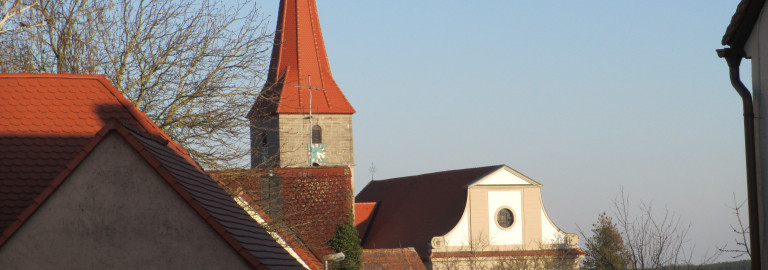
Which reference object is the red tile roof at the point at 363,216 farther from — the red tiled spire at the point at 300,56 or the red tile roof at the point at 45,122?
the red tile roof at the point at 45,122

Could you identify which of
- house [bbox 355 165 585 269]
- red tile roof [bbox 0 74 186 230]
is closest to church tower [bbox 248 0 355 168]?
house [bbox 355 165 585 269]

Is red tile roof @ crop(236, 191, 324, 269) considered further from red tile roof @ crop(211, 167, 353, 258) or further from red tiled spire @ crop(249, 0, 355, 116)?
Answer: red tiled spire @ crop(249, 0, 355, 116)

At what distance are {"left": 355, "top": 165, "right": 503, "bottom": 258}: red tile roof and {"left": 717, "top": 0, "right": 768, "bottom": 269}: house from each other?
141 feet

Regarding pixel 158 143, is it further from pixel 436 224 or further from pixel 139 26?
pixel 436 224

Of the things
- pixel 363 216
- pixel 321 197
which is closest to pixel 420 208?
pixel 363 216

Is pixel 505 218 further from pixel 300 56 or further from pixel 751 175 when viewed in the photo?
pixel 751 175

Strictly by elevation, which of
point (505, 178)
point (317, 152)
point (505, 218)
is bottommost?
point (505, 218)

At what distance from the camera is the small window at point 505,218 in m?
54.0

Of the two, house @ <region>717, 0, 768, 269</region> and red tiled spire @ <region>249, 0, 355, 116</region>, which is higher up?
red tiled spire @ <region>249, 0, 355, 116</region>

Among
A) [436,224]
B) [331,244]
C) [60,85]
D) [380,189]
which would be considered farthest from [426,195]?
[60,85]

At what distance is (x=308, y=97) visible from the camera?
53.9m

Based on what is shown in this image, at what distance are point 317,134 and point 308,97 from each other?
6.87 feet

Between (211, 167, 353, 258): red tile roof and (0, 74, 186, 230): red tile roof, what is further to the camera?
(211, 167, 353, 258): red tile roof

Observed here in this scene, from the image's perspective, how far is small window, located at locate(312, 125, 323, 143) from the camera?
179 ft
